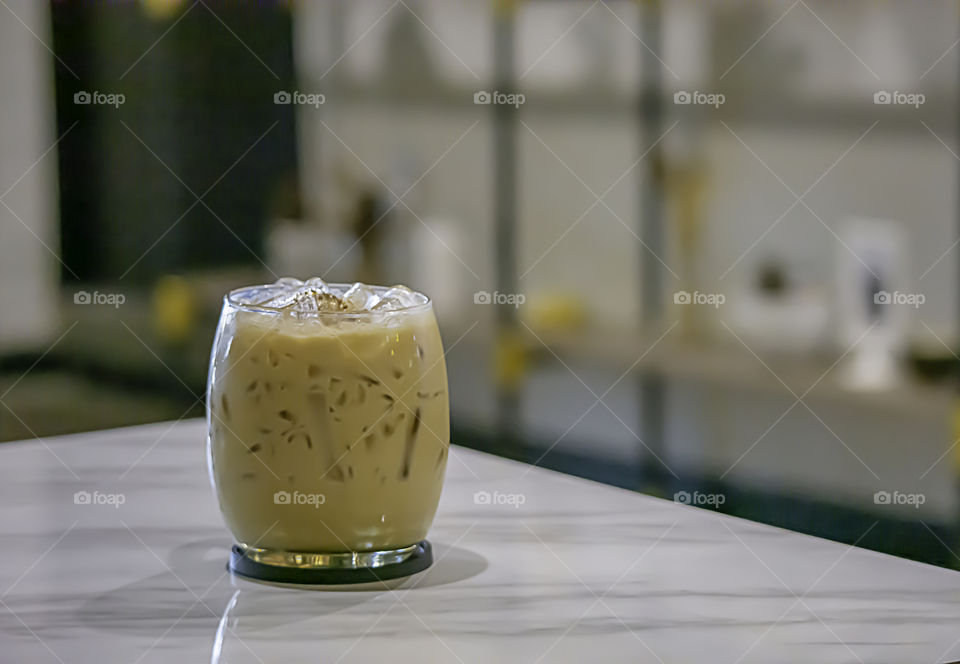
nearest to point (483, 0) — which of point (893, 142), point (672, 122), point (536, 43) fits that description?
point (536, 43)

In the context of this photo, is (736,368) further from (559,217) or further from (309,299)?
(309,299)

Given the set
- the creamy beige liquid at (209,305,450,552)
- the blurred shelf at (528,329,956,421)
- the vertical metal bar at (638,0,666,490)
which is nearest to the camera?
the creamy beige liquid at (209,305,450,552)

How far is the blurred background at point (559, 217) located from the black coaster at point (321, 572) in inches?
55.8

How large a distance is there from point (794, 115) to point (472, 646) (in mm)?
1783

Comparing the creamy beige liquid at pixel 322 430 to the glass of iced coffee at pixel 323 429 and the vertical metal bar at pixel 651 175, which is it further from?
the vertical metal bar at pixel 651 175

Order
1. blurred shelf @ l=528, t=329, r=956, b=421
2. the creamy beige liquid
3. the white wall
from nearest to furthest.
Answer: the creamy beige liquid → blurred shelf @ l=528, t=329, r=956, b=421 → the white wall

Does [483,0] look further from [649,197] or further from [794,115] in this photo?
[794,115]

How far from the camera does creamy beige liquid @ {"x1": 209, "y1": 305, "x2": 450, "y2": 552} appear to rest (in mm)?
846

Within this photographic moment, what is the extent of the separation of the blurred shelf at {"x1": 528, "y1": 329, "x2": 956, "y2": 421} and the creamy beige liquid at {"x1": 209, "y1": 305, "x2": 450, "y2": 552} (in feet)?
4.66

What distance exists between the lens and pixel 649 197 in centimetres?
260

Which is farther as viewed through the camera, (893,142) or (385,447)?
(893,142)

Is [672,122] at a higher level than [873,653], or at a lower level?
higher

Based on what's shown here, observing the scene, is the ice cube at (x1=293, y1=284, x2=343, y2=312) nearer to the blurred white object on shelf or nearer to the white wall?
the blurred white object on shelf

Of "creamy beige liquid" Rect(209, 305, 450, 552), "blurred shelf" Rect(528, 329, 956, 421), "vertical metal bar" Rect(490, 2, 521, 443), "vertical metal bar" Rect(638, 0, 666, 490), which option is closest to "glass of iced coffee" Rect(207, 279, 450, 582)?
"creamy beige liquid" Rect(209, 305, 450, 552)
